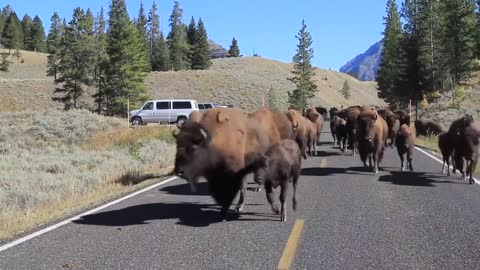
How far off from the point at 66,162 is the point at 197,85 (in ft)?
244

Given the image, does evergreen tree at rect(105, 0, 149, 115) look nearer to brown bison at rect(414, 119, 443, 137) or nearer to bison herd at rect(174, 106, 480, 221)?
brown bison at rect(414, 119, 443, 137)

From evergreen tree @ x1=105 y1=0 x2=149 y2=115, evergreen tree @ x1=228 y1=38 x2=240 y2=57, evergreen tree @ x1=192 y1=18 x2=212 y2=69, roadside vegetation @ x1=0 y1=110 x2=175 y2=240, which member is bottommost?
roadside vegetation @ x1=0 y1=110 x2=175 y2=240

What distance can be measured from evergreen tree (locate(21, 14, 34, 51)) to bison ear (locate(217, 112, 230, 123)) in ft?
507

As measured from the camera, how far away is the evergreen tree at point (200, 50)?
11969cm

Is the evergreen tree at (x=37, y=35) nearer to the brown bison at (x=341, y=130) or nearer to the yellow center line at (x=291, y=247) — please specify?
the brown bison at (x=341, y=130)

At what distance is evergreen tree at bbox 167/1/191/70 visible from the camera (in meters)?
123

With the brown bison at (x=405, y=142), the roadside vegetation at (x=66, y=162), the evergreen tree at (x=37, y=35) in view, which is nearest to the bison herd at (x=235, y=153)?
the roadside vegetation at (x=66, y=162)

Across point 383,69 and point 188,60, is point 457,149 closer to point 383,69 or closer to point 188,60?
point 383,69

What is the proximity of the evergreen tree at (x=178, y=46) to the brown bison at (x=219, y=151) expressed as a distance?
11497cm

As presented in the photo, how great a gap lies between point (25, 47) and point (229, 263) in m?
158

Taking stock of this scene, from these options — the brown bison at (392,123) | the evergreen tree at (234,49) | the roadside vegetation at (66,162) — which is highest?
the evergreen tree at (234,49)

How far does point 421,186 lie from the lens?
12719mm

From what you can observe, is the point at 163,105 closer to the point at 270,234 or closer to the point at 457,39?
the point at 270,234

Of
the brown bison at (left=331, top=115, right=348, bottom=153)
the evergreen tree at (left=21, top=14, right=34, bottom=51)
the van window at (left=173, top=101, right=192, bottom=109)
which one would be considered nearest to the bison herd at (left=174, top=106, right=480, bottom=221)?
the brown bison at (left=331, top=115, right=348, bottom=153)
